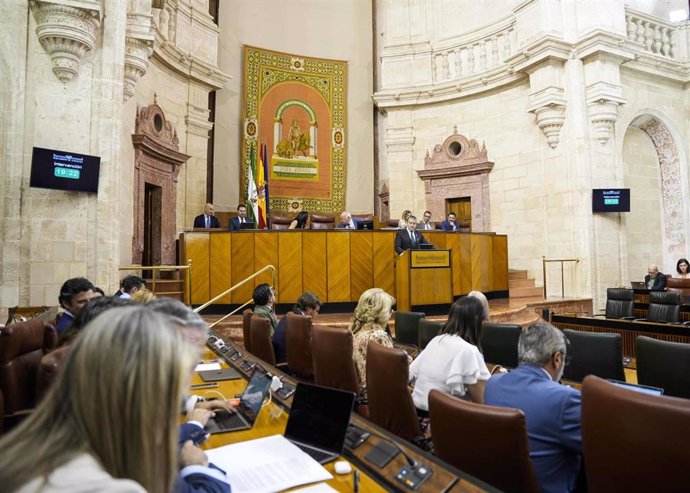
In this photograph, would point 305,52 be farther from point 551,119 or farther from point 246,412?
point 246,412

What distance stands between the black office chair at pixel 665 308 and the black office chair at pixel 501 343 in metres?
3.45

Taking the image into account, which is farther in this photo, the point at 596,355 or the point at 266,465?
the point at 596,355

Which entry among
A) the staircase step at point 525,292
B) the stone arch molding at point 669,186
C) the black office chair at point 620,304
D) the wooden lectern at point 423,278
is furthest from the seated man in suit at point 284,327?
the stone arch molding at point 669,186

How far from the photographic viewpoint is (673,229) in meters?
10.5

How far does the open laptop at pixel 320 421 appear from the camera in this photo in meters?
1.59

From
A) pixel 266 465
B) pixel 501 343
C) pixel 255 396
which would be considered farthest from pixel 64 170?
pixel 266 465

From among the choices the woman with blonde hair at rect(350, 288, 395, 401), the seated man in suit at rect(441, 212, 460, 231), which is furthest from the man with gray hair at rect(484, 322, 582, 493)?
the seated man in suit at rect(441, 212, 460, 231)

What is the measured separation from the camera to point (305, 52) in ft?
39.2

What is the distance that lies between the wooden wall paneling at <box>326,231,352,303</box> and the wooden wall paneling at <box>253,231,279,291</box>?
2.64ft

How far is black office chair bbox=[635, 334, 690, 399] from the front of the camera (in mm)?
2578

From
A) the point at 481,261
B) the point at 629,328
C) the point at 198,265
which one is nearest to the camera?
the point at 629,328

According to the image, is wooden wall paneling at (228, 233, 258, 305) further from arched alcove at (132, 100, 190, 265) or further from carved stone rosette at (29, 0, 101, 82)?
carved stone rosette at (29, 0, 101, 82)

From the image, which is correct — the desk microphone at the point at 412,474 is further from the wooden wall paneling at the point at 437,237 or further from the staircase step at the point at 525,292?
the staircase step at the point at 525,292

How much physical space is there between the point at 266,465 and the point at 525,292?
8.95m
